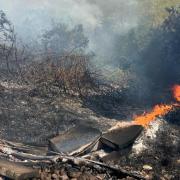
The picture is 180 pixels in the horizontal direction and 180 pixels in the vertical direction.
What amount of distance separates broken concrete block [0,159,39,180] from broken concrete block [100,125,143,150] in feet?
6.80

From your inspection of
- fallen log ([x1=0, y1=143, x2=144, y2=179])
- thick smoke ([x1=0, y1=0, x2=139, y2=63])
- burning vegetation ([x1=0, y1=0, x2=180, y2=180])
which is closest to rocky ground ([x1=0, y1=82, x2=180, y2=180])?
burning vegetation ([x1=0, y1=0, x2=180, y2=180])

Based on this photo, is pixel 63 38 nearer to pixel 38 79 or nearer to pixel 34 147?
pixel 38 79

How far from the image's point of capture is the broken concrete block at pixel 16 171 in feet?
23.1

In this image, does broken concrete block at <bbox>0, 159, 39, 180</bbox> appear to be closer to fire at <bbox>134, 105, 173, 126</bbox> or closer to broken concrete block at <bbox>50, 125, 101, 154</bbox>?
broken concrete block at <bbox>50, 125, 101, 154</bbox>

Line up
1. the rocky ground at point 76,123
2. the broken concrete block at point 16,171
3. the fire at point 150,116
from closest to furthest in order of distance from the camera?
the broken concrete block at point 16,171
the rocky ground at point 76,123
the fire at point 150,116

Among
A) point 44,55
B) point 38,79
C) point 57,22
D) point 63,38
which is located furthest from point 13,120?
point 57,22

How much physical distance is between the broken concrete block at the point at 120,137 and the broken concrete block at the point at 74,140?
0.76 feet

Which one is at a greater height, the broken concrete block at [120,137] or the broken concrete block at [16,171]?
the broken concrete block at [120,137]

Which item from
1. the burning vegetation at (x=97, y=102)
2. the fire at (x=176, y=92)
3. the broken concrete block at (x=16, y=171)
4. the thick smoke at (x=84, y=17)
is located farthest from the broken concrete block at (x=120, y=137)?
the thick smoke at (x=84, y=17)

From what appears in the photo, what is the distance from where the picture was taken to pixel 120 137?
9055mm

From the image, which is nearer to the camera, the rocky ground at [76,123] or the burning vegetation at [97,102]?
the rocky ground at [76,123]

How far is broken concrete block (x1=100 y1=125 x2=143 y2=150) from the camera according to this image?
876 centimetres

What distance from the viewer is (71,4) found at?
21.8 m

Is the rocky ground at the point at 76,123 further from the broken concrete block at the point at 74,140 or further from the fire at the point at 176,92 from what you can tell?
the fire at the point at 176,92
